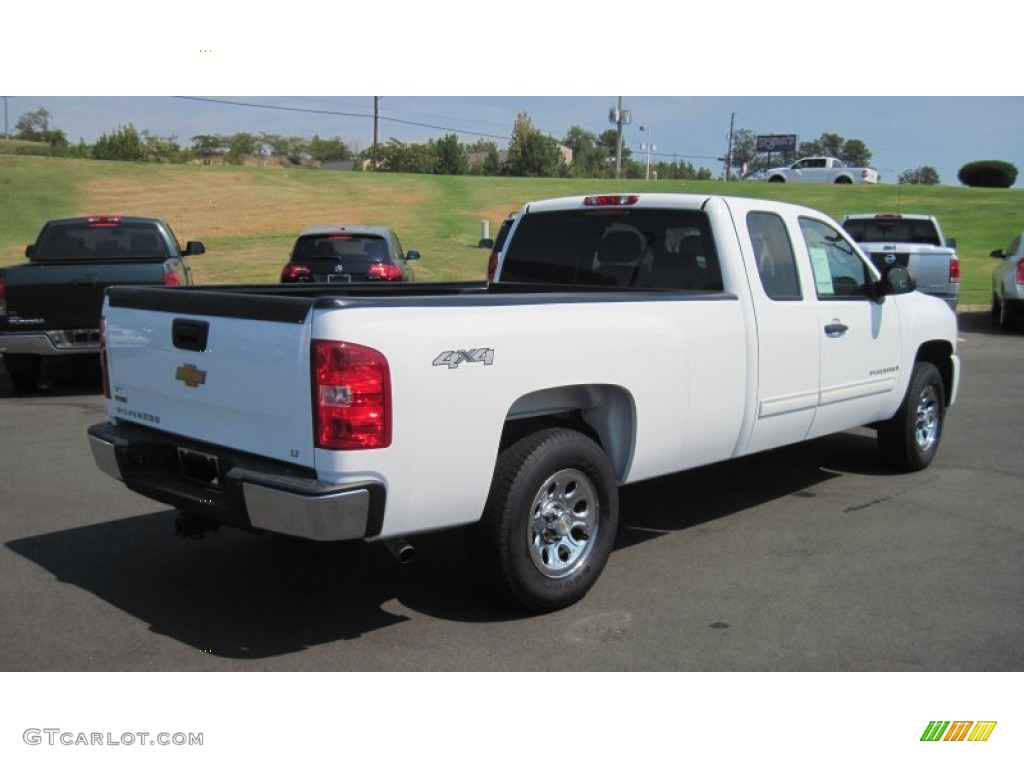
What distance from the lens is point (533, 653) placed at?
4.38 meters

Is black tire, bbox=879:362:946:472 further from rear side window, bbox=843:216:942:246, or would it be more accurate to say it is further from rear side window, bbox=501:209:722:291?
rear side window, bbox=843:216:942:246

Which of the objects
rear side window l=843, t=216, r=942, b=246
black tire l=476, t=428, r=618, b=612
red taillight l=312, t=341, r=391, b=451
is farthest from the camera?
A: rear side window l=843, t=216, r=942, b=246

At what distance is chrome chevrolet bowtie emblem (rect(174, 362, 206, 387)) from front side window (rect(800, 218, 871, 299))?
3.80 metres

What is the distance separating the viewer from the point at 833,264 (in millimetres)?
6766

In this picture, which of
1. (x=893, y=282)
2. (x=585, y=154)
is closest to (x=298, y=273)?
(x=893, y=282)

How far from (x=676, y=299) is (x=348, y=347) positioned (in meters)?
2.05

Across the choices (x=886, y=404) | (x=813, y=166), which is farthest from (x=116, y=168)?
(x=886, y=404)

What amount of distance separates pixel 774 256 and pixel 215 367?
3436mm

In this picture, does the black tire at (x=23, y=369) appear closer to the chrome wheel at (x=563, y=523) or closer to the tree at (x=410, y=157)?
the chrome wheel at (x=563, y=523)

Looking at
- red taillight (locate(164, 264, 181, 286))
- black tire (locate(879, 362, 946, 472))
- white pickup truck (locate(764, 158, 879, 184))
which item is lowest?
black tire (locate(879, 362, 946, 472))

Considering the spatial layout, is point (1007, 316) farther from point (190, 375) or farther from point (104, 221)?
point (190, 375)

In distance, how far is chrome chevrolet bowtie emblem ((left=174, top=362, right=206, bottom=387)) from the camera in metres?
4.52

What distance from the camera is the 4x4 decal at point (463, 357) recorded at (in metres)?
4.12

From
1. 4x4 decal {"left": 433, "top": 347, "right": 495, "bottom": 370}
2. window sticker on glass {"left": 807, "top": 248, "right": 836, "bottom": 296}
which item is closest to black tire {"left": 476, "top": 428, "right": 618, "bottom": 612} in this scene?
4x4 decal {"left": 433, "top": 347, "right": 495, "bottom": 370}
